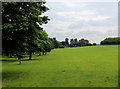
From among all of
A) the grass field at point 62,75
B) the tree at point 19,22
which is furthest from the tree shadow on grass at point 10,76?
the tree at point 19,22

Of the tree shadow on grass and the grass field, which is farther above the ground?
the grass field

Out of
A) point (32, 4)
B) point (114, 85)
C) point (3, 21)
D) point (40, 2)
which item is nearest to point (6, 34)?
point (3, 21)

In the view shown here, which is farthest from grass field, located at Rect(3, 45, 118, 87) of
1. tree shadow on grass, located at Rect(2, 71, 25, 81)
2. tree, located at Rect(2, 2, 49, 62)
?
tree, located at Rect(2, 2, 49, 62)

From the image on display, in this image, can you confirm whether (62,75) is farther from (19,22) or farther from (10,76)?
(19,22)

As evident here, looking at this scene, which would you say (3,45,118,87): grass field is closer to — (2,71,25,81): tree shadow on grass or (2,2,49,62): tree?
(2,71,25,81): tree shadow on grass

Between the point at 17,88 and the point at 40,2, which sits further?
the point at 40,2

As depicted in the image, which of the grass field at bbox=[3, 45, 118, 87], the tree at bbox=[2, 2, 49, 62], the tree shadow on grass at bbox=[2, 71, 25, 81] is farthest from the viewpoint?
the tree shadow on grass at bbox=[2, 71, 25, 81]

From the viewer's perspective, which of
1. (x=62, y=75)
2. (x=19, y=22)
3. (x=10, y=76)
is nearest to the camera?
(x=19, y=22)

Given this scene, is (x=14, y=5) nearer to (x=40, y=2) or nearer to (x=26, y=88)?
(x=40, y=2)

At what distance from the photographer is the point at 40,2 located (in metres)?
17.8

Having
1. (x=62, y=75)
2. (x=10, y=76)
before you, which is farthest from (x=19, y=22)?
(x=62, y=75)

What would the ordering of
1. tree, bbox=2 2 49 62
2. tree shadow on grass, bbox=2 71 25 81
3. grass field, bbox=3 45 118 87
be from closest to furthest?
grass field, bbox=3 45 118 87 < tree, bbox=2 2 49 62 < tree shadow on grass, bbox=2 71 25 81

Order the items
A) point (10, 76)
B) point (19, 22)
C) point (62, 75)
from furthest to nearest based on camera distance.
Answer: point (10, 76), point (62, 75), point (19, 22)

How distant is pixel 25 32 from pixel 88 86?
748cm
